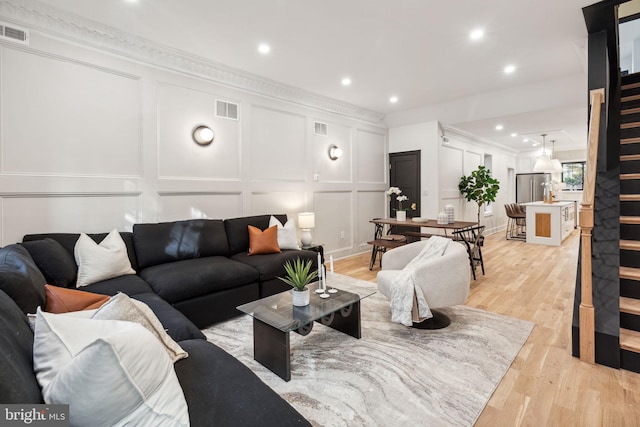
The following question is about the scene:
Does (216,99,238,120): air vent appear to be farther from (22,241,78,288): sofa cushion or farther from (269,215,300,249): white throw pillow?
(22,241,78,288): sofa cushion

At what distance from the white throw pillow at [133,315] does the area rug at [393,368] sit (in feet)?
2.65

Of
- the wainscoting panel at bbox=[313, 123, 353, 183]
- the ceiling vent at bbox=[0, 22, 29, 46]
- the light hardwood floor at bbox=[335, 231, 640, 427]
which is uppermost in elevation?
the ceiling vent at bbox=[0, 22, 29, 46]

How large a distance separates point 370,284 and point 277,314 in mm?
2212

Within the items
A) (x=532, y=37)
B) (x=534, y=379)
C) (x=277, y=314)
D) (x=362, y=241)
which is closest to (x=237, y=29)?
(x=277, y=314)

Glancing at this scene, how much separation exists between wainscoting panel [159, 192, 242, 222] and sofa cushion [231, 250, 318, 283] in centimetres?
71

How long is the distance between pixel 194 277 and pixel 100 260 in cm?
79

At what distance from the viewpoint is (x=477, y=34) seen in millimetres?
3295

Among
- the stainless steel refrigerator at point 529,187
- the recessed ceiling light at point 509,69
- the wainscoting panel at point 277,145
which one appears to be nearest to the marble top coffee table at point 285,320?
the wainscoting panel at point 277,145

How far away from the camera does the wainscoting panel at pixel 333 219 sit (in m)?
5.41

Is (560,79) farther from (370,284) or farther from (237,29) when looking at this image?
(237,29)

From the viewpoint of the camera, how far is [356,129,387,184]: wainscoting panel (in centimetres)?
616

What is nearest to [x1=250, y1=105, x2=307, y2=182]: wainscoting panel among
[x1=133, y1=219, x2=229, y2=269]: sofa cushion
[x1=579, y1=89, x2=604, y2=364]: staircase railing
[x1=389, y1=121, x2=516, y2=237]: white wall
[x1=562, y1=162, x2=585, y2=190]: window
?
[x1=133, y1=219, x2=229, y2=269]: sofa cushion

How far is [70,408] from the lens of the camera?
83cm

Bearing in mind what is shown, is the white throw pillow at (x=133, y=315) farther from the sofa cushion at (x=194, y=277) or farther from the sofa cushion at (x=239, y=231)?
the sofa cushion at (x=239, y=231)
